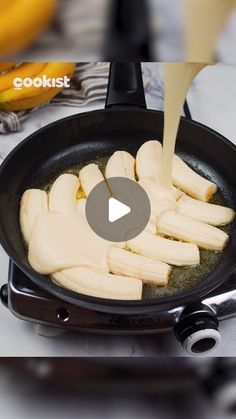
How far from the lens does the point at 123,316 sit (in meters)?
0.59

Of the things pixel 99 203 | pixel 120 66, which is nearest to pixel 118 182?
pixel 99 203

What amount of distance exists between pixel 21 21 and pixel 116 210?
24 centimetres

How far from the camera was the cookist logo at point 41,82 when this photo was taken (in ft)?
2.43

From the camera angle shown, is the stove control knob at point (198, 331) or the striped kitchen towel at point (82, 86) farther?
the striped kitchen towel at point (82, 86)

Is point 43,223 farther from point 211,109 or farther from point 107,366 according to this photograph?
point 211,109

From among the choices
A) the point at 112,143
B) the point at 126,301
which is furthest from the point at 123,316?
the point at 112,143

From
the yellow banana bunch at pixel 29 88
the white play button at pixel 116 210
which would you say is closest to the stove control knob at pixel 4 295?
the white play button at pixel 116 210

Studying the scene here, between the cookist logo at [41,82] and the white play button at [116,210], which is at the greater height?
the cookist logo at [41,82]

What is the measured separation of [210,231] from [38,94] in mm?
263

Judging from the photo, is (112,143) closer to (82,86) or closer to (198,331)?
(82,86)

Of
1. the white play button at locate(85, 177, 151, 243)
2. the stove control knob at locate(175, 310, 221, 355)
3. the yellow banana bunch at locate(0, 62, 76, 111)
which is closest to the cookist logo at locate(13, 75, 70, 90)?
the yellow banana bunch at locate(0, 62, 76, 111)

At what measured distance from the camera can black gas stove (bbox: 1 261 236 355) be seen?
588 millimetres

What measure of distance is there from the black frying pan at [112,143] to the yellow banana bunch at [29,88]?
64 millimetres

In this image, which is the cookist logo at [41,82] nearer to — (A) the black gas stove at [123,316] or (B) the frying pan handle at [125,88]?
(B) the frying pan handle at [125,88]
